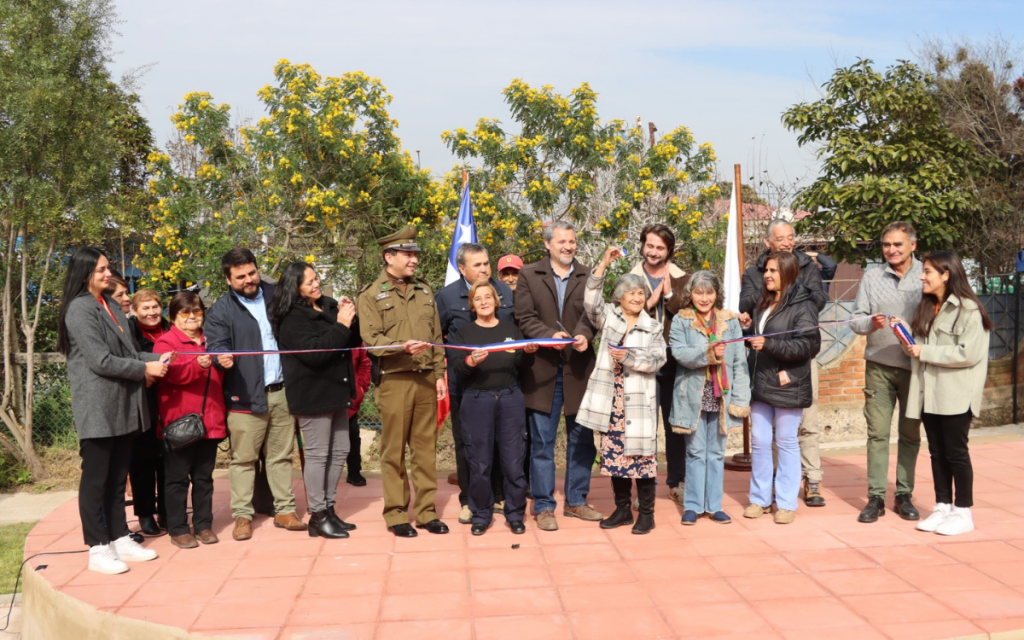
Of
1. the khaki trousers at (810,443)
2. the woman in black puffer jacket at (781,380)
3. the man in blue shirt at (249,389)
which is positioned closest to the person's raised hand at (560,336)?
the woman in black puffer jacket at (781,380)

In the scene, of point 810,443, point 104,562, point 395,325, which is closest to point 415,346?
point 395,325

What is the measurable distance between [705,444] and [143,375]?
353cm

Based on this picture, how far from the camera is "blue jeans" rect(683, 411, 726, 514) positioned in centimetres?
534

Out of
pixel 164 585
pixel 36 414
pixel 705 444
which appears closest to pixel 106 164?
pixel 36 414

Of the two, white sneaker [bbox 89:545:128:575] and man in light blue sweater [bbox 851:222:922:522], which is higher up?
Result: man in light blue sweater [bbox 851:222:922:522]

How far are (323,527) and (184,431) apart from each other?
1.08 metres

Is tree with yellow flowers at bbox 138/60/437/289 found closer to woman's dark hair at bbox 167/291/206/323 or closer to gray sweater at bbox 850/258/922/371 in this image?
woman's dark hair at bbox 167/291/206/323

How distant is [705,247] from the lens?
931 cm

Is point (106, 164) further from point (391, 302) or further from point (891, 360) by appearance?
point (891, 360)

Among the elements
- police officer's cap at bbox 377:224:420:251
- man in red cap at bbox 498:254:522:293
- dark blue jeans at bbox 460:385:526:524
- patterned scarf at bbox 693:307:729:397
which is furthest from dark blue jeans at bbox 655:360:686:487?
police officer's cap at bbox 377:224:420:251

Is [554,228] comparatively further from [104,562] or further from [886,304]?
[104,562]

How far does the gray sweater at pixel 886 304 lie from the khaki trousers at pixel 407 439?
9.53 feet

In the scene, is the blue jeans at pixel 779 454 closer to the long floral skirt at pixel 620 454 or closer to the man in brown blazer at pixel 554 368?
the long floral skirt at pixel 620 454

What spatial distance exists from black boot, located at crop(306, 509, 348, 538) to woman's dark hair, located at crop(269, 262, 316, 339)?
1.20 metres
